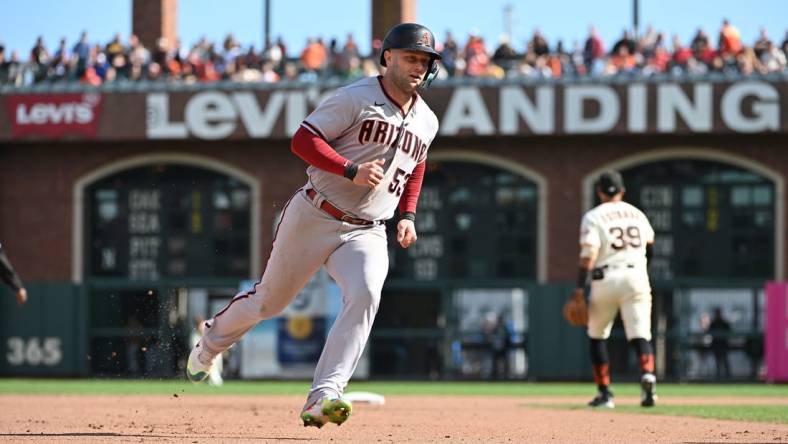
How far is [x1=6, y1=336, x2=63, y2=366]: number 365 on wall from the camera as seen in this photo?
2723 centimetres

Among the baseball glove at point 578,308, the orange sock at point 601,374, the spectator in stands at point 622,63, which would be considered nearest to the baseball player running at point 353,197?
the baseball glove at point 578,308

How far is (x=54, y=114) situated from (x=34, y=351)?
455cm

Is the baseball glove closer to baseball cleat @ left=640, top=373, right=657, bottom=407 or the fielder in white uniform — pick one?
the fielder in white uniform

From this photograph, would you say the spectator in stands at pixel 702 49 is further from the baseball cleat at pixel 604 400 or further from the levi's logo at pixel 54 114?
the baseball cleat at pixel 604 400

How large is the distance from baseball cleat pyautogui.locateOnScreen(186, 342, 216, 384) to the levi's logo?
1837 centimetres

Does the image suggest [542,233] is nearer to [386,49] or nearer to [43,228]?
[43,228]

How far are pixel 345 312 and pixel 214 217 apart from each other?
60.6 feet

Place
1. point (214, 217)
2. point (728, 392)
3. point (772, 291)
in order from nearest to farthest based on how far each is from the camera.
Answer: point (728, 392), point (772, 291), point (214, 217)

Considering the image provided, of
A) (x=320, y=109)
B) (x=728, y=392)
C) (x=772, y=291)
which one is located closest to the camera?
(x=320, y=109)

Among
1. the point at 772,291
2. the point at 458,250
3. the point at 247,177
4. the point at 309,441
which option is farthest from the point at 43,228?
the point at 309,441

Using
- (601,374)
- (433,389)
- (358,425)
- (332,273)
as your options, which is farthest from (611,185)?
(433,389)

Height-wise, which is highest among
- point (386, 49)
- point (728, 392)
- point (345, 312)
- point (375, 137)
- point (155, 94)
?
point (155, 94)

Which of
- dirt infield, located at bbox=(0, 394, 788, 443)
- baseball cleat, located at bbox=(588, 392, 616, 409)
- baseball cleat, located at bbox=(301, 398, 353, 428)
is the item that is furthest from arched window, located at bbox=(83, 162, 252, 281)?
baseball cleat, located at bbox=(301, 398, 353, 428)

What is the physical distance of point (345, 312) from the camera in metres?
8.14
